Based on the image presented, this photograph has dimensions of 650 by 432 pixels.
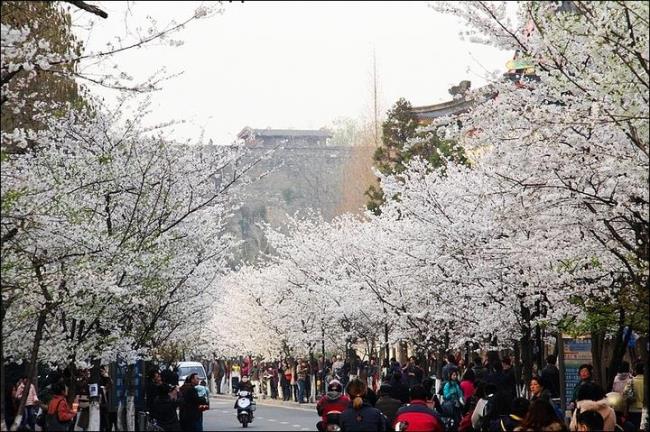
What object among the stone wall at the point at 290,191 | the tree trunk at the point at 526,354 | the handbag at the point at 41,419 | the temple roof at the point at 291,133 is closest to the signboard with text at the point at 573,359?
the tree trunk at the point at 526,354

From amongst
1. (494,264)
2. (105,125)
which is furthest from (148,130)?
(494,264)

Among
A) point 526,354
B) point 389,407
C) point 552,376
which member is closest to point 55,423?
point 389,407

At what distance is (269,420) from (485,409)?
22.6 meters

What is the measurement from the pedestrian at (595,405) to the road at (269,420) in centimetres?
1697

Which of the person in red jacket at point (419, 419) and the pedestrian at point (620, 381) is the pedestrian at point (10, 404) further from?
the pedestrian at point (620, 381)

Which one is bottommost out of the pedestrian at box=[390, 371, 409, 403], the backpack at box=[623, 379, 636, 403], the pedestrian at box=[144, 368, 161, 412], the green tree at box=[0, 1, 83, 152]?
the backpack at box=[623, 379, 636, 403]

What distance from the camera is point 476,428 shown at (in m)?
18.2

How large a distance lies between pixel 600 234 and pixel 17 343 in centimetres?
1069

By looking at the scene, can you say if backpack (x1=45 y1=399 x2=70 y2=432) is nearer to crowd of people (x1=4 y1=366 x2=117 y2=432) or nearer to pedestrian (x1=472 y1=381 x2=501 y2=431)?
crowd of people (x1=4 y1=366 x2=117 y2=432)

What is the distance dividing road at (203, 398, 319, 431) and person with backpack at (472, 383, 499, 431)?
1441 centimetres

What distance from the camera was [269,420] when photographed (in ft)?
131

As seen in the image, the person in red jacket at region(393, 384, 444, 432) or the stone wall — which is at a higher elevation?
the stone wall

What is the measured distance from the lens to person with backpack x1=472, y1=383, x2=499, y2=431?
16906 millimetres

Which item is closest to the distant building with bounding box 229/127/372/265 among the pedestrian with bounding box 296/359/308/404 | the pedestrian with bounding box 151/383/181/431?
the pedestrian with bounding box 296/359/308/404
